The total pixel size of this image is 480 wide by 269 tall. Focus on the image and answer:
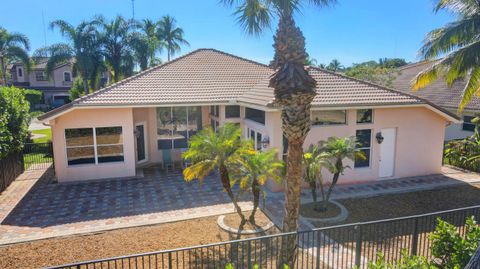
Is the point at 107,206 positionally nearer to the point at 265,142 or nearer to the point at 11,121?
the point at 265,142

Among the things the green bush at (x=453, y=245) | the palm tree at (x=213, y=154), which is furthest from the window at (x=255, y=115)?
the green bush at (x=453, y=245)

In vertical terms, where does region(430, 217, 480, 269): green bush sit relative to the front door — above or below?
below

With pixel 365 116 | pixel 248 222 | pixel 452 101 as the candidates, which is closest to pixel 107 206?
pixel 248 222

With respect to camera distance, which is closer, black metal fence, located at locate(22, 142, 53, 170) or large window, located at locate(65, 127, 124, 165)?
large window, located at locate(65, 127, 124, 165)

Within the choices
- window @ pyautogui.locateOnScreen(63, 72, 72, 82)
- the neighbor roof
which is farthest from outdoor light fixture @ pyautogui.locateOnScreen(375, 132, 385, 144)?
window @ pyautogui.locateOnScreen(63, 72, 72, 82)

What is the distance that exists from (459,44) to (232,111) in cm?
1018

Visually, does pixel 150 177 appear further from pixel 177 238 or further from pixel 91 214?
pixel 177 238

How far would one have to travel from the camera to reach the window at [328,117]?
14.0 m

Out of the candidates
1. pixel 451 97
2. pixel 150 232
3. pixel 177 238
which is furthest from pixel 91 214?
pixel 451 97

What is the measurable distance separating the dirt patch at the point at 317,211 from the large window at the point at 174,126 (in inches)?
357

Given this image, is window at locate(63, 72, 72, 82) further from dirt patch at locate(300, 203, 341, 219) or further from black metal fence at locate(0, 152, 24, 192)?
dirt patch at locate(300, 203, 341, 219)

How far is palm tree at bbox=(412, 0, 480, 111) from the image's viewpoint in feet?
39.3

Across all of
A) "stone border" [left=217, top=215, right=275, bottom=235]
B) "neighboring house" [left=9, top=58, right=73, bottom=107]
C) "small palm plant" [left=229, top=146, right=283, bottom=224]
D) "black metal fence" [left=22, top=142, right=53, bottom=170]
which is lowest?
"stone border" [left=217, top=215, right=275, bottom=235]

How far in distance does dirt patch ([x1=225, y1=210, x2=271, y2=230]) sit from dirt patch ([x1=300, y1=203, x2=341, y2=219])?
1.42 metres
